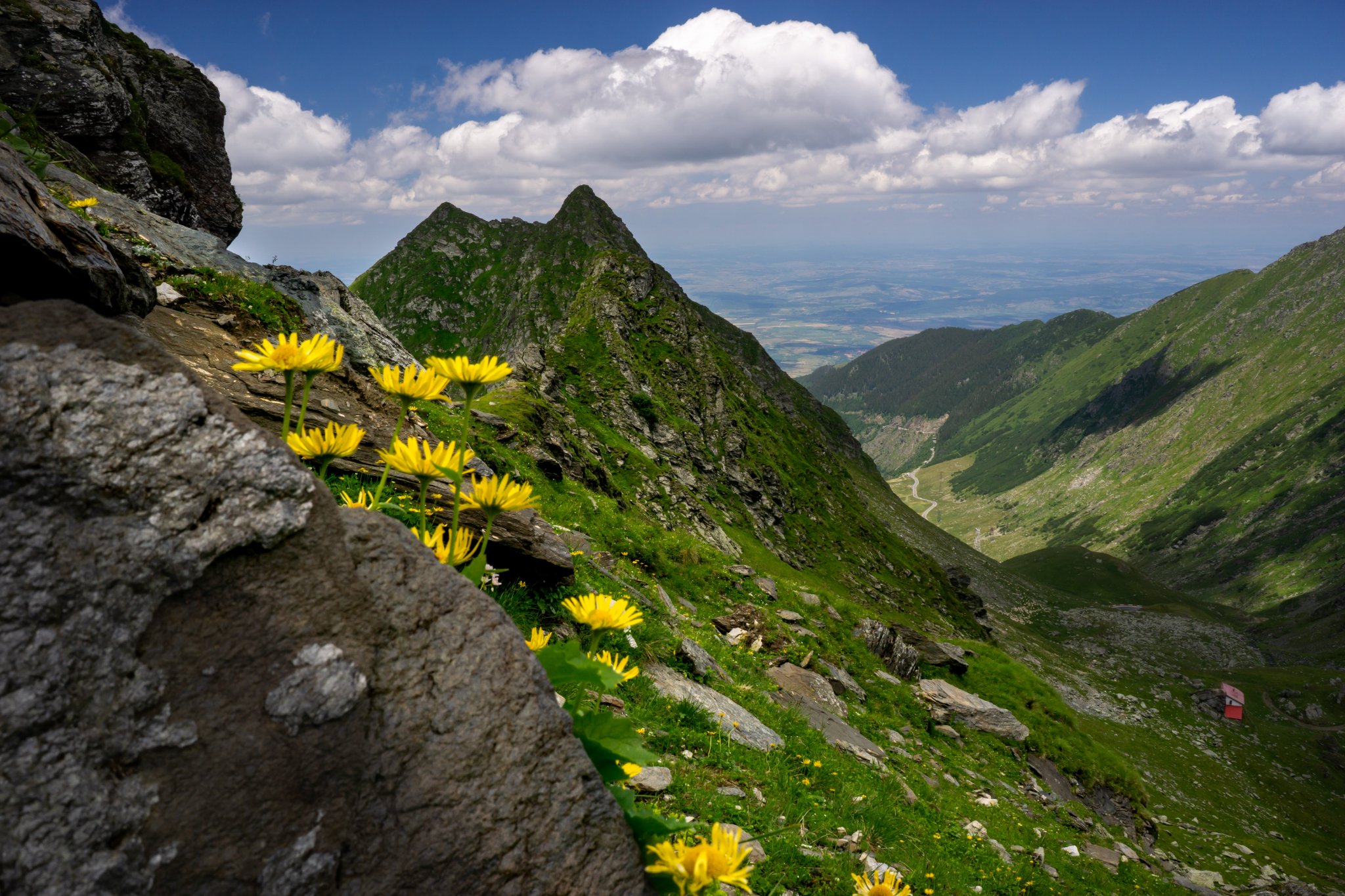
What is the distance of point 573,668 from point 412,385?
1.79 metres

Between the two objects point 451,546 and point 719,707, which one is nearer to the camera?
point 451,546

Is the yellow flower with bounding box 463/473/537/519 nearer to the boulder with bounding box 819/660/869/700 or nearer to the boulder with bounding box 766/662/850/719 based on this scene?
the boulder with bounding box 766/662/850/719

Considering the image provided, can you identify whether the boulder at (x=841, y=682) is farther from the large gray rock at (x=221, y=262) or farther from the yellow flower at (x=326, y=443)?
the yellow flower at (x=326, y=443)

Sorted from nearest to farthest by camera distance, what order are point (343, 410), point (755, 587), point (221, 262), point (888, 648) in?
point (343, 410) < point (221, 262) < point (755, 587) < point (888, 648)

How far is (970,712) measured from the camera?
80.4 feet

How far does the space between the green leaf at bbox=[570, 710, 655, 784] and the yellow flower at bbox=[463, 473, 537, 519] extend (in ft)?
3.86

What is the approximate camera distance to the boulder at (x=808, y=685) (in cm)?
1711

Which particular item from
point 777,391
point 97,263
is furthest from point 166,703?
point 777,391

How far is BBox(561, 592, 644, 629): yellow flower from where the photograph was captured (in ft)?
11.1

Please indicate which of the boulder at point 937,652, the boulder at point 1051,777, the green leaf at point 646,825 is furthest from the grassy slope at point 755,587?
the green leaf at point 646,825

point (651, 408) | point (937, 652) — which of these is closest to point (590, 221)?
point (651, 408)

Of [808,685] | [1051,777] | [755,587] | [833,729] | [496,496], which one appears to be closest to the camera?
[496,496]

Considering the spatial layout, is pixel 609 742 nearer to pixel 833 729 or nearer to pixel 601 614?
Answer: pixel 601 614

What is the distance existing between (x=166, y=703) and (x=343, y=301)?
2375 cm
